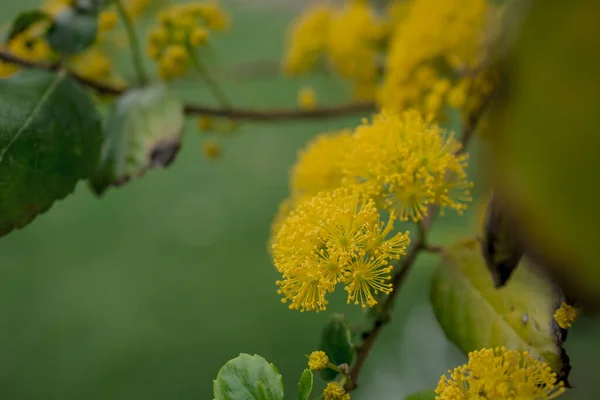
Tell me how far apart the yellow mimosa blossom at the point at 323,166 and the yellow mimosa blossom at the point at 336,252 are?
7 centimetres

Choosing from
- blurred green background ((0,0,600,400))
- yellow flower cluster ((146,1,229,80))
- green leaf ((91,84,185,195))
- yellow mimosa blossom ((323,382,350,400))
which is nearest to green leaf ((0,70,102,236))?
green leaf ((91,84,185,195))

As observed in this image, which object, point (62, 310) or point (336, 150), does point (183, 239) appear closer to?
point (62, 310)

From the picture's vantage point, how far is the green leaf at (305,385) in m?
0.27

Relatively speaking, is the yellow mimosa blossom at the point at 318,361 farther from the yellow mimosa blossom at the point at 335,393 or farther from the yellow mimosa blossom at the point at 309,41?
the yellow mimosa blossom at the point at 309,41

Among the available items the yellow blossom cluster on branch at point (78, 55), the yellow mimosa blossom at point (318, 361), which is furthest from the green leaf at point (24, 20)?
the yellow mimosa blossom at point (318, 361)

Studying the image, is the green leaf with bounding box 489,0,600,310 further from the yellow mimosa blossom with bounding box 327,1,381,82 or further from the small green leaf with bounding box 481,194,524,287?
the yellow mimosa blossom with bounding box 327,1,381,82

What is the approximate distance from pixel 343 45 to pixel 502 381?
53 cm

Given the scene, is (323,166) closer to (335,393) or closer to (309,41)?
(335,393)

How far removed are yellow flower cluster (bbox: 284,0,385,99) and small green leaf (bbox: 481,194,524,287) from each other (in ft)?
1.47

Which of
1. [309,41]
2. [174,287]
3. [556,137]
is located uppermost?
[556,137]

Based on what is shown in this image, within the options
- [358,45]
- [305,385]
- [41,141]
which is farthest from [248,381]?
[358,45]

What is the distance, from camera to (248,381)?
272mm

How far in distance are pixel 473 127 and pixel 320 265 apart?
161 millimetres

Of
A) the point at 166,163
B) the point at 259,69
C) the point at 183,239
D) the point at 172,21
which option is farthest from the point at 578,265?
the point at 183,239
